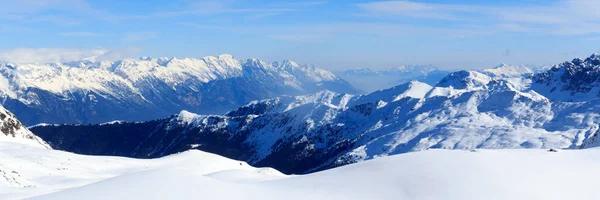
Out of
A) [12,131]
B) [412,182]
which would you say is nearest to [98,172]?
[412,182]

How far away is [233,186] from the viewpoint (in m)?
35.5

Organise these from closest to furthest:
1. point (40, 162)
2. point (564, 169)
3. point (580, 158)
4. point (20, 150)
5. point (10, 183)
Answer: point (564, 169)
point (580, 158)
point (10, 183)
point (40, 162)
point (20, 150)

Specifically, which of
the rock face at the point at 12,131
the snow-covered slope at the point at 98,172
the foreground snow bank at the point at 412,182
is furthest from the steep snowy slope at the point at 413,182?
the rock face at the point at 12,131

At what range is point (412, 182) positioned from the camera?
37938 millimetres

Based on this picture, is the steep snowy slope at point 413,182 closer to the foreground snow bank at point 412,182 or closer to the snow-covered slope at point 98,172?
Answer: the foreground snow bank at point 412,182

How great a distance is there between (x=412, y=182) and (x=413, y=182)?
72 millimetres

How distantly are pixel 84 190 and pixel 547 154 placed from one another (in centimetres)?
3756

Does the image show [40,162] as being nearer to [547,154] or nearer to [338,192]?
[338,192]

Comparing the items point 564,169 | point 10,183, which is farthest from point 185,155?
point 564,169

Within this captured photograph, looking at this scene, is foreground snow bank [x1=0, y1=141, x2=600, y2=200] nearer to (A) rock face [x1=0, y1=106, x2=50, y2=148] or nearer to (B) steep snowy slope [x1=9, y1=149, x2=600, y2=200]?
(B) steep snowy slope [x1=9, y1=149, x2=600, y2=200]

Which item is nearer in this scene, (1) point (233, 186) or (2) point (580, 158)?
(1) point (233, 186)

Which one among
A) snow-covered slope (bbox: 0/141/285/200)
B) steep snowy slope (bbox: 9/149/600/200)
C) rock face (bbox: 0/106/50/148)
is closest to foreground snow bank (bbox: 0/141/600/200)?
steep snowy slope (bbox: 9/149/600/200)

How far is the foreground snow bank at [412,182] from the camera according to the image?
110 feet

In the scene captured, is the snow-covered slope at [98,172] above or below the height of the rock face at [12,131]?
above
